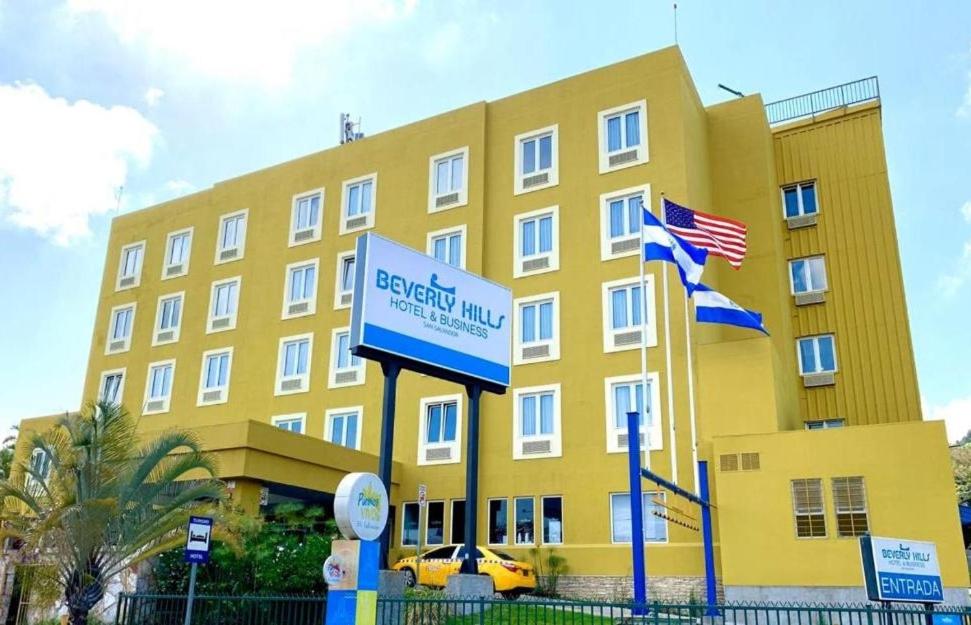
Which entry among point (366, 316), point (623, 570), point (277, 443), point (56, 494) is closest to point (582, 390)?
point (623, 570)

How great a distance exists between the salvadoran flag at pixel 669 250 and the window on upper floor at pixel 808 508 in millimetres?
5844

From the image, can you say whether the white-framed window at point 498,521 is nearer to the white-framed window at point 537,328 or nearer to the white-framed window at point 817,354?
the white-framed window at point 537,328

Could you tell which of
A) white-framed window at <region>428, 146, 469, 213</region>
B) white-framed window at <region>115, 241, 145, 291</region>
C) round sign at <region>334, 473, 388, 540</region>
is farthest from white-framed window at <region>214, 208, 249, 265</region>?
round sign at <region>334, 473, 388, 540</region>

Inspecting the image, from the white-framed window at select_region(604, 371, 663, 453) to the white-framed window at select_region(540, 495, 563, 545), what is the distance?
7.99 feet

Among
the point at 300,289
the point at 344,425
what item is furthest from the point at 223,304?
the point at 344,425

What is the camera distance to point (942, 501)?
2111 cm

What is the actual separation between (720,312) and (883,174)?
12684mm

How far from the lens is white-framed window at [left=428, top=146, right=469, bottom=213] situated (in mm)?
32950

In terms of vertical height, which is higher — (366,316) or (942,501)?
(366,316)

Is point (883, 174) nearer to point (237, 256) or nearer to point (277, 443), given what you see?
point (277, 443)

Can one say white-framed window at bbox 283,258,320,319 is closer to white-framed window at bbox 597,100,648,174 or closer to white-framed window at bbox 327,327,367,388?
white-framed window at bbox 327,327,367,388

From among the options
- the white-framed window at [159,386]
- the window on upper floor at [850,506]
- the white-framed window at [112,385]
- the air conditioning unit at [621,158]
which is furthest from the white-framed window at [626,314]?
the white-framed window at [112,385]

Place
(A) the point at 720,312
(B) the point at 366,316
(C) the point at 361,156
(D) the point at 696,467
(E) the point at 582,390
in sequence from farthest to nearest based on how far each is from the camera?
(C) the point at 361,156, (E) the point at 582,390, (D) the point at 696,467, (A) the point at 720,312, (B) the point at 366,316

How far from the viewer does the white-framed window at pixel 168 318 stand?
38469 millimetres
